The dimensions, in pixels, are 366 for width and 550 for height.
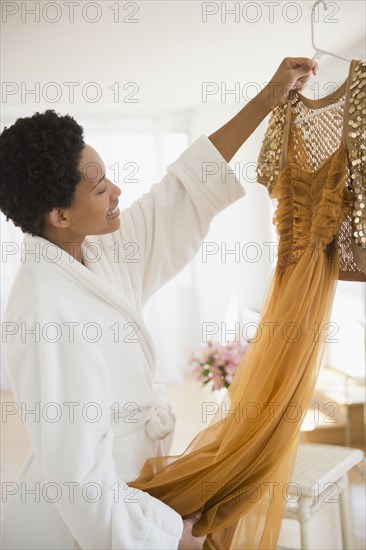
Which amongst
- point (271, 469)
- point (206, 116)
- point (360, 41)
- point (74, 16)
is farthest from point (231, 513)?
point (206, 116)

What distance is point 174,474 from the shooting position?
1.31 metres

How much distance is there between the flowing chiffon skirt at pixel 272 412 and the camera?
1.26 metres

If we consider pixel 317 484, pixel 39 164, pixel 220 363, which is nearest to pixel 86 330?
pixel 39 164

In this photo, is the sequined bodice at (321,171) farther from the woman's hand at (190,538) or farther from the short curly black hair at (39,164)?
the woman's hand at (190,538)

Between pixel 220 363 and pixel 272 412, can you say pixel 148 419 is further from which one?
pixel 220 363

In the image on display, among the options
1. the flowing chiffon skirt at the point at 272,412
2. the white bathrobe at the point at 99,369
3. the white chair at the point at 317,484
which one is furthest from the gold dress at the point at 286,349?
the white chair at the point at 317,484

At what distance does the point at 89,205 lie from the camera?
1.31m

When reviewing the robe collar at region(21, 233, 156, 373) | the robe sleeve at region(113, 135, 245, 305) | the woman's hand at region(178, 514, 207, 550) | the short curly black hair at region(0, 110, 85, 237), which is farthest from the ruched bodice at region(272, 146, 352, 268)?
the woman's hand at region(178, 514, 207, 550)

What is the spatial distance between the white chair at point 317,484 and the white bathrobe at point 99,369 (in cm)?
64

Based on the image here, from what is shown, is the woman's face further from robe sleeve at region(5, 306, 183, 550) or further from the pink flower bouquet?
the pink flower bouquet

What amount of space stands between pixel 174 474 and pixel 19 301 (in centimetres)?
51

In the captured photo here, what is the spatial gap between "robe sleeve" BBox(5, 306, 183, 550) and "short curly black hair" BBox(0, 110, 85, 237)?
26 centimetres

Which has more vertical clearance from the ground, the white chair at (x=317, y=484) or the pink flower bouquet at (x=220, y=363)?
the pink flower bouquet at (x=220, y=363)

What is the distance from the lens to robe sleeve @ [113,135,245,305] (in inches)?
57.3
